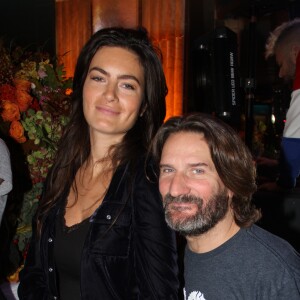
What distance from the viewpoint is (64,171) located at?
4.74 ft

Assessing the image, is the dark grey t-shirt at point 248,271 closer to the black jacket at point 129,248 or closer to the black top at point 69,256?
the black jacket at point 129,248

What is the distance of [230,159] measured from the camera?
3.81 ft

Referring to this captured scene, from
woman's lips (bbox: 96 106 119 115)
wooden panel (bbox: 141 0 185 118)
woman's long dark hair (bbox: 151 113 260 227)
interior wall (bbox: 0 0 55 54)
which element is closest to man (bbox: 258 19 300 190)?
wooden panel (bbox: 141 0 185 118)

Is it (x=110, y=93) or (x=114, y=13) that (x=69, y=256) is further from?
(x=114, y=13)

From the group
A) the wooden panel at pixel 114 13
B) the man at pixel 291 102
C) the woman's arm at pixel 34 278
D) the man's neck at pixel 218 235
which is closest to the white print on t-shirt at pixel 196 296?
the man's neck at pixel 218 235

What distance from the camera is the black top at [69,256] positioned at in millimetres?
1160

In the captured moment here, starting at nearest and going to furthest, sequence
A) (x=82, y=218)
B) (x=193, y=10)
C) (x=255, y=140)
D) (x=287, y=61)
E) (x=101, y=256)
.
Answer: (x=101, y=256), (x=82, y=218), (x=287, y=61), (x=255, y=140), (x=193, y=10)

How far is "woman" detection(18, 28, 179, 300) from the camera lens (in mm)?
1064

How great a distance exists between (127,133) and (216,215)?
1.39ft

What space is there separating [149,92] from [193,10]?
2.93 meters

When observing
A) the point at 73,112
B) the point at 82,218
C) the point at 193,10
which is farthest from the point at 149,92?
the point at 193,10

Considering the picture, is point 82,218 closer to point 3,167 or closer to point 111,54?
point 3,167

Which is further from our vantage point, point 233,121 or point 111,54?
point 233,121

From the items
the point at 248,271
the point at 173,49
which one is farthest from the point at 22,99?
the point at 173,49
